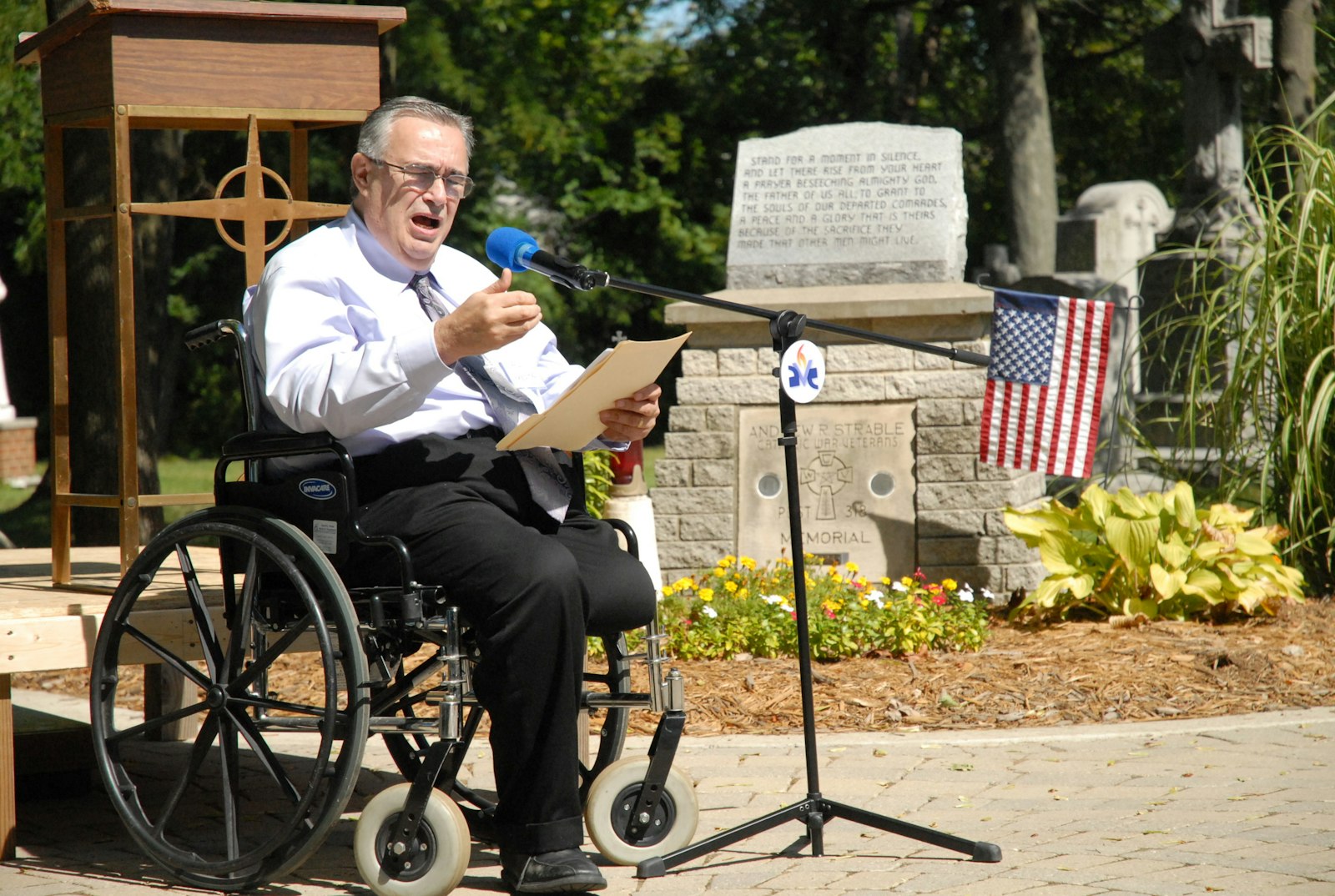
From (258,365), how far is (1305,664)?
3.65 m

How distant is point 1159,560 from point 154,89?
396 centimetres

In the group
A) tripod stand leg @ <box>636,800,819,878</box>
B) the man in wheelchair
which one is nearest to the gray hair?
the man in wheelchair

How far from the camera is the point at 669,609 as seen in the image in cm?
554

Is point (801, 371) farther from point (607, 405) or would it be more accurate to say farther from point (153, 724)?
point (153, 724)

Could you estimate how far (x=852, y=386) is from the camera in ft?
21.9

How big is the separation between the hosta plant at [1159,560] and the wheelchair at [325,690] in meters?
2.89

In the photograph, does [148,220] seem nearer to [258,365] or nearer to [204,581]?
[204,581]

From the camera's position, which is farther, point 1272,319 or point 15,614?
point 1272,319

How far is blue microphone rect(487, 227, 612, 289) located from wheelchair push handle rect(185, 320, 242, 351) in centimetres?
78

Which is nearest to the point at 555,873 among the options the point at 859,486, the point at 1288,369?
the point at 859,486

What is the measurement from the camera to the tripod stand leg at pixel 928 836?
3064 millimetres

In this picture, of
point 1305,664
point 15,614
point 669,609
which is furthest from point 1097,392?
point 15,614

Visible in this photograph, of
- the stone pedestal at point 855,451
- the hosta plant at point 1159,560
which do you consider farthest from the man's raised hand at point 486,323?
the stone pedestal at point 855,451

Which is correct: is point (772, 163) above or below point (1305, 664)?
above
